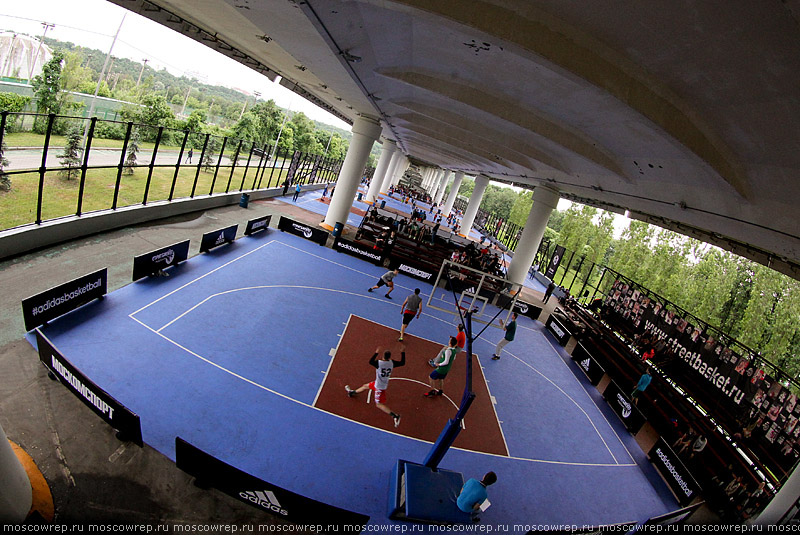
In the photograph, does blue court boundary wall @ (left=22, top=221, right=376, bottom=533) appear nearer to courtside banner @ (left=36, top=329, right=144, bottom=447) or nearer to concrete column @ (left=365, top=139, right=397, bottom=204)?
courtside banner @ (left=36, top=329, right=144, bottom=447)

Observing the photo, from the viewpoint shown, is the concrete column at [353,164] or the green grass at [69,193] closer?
the green grass at [69,193]

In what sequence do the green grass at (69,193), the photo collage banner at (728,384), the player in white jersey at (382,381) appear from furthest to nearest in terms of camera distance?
the green grass at (69,193), the photo collage banner at (728,384), the player in white jersey at (382,381)

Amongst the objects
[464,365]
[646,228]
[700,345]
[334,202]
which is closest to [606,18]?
[464,365]

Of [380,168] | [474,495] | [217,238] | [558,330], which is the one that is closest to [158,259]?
[217,238]

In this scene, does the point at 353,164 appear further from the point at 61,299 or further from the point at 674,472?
the point at 674,472

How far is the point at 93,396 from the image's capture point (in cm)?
700

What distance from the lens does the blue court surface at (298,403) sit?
7684 mm

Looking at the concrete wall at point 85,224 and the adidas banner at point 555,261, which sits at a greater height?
the adidas banner at point 555,261

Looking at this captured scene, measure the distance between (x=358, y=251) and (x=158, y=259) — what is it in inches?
453

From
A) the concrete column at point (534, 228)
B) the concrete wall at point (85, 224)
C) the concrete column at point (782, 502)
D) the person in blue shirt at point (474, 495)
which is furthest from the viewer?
the concrete column at point (534, 228)

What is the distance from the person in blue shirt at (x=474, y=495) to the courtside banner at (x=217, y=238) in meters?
14.3

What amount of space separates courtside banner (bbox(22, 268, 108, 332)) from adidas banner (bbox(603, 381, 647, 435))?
1799 centimetres

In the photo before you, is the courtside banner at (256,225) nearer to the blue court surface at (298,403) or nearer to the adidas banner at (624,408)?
the blue court surface at (298,403)

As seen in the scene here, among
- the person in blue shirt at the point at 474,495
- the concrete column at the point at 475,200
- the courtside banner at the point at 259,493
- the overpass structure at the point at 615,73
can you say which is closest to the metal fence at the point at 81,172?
the overpass structure at the point at 615,73
